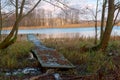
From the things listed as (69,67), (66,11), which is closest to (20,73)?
(69,67)

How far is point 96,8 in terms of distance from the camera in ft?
51.6

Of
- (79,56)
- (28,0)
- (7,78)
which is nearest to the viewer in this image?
(7,78)

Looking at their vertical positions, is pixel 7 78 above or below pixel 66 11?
below

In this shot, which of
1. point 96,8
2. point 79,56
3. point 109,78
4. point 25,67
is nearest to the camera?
point 109,78

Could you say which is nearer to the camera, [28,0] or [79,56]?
[79,56]

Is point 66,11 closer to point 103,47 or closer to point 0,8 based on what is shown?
point 103,47

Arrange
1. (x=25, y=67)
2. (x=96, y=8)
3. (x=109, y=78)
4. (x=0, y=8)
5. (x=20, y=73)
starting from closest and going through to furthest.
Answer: (x=109, y=78)
(x=20, y=73)
(x=25, y=67)
(x=0, y=8)
(x=96, y=8)

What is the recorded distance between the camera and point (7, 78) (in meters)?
6.48

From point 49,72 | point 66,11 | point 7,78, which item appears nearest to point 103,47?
point 66,11

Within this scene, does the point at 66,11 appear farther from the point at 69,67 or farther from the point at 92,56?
the point at 69,67

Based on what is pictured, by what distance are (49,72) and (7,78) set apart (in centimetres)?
120

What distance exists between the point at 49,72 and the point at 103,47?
13.2 ft

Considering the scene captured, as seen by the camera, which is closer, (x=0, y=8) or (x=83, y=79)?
(x=83, y=79)

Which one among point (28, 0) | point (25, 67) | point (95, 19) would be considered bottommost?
point (25, 67)
